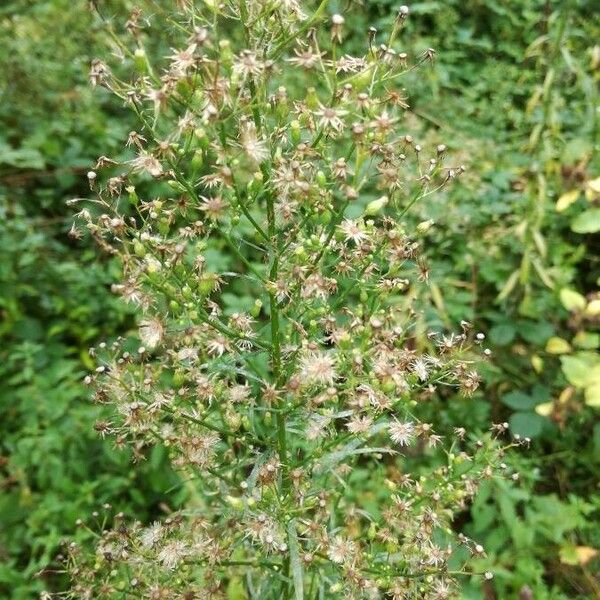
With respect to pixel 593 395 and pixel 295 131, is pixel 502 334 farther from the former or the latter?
pixel 295 131

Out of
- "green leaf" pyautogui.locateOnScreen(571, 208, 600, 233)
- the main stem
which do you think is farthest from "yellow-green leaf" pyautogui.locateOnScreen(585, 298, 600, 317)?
the main stem

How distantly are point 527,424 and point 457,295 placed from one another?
575 mm

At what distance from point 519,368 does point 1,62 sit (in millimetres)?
2865

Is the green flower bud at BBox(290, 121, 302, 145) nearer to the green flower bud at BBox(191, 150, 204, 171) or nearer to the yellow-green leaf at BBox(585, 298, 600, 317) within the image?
the green flower bud at BBox(191, 150, 204, 171)

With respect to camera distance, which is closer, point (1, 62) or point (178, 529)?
point (178, 529)

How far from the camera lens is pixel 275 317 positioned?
50.3 inches

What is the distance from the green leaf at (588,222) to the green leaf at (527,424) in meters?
0.75

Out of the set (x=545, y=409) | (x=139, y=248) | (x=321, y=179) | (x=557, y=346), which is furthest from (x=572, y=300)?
(x=139, y=248)

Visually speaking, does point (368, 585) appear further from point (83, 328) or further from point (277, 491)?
point (83, 328)

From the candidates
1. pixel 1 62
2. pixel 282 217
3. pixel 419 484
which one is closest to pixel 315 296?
pixel 282 217

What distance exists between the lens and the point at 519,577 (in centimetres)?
220

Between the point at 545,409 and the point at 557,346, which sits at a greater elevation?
the point at 557,346

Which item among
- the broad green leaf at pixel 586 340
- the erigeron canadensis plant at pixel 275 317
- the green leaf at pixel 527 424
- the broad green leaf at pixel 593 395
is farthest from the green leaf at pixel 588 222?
the erigeron canadensis plant at pixel 275 317

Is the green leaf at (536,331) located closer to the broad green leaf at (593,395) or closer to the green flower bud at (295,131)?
the broad green leaf at (593,395)
